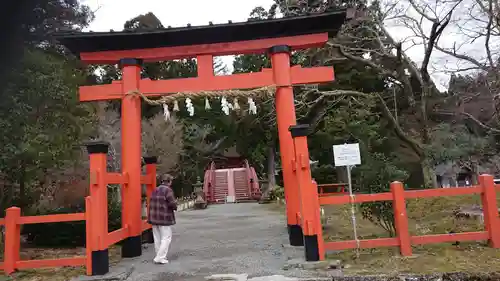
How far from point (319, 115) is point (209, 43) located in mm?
10629

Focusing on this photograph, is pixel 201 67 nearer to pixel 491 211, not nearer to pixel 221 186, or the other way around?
pixel 491 211

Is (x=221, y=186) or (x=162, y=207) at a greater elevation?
(x=221, y=186)

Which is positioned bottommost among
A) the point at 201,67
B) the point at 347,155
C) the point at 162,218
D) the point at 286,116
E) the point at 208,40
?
the point at 162,218

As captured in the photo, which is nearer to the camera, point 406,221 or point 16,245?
point 406,221

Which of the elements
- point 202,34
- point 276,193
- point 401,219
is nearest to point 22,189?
point 202,34

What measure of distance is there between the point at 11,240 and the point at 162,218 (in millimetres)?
2444

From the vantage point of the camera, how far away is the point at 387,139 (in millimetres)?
19203

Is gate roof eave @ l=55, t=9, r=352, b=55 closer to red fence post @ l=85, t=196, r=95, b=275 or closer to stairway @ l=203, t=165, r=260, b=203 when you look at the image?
red fence post @ l=85, t=196, r=95, b=275

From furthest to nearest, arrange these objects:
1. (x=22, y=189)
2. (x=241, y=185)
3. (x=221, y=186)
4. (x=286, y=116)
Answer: (x=221, y=186) → (x=241, y=185) → (x=22, y=189) → (x=286, y=116)

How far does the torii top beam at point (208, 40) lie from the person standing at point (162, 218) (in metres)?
3.01

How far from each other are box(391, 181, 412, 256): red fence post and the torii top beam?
138 inches

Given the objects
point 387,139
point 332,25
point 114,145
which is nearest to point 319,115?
point 387,139

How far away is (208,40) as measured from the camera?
7.64 meters

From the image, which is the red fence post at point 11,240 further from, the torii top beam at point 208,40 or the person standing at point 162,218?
the torii top beam at point 208,40
